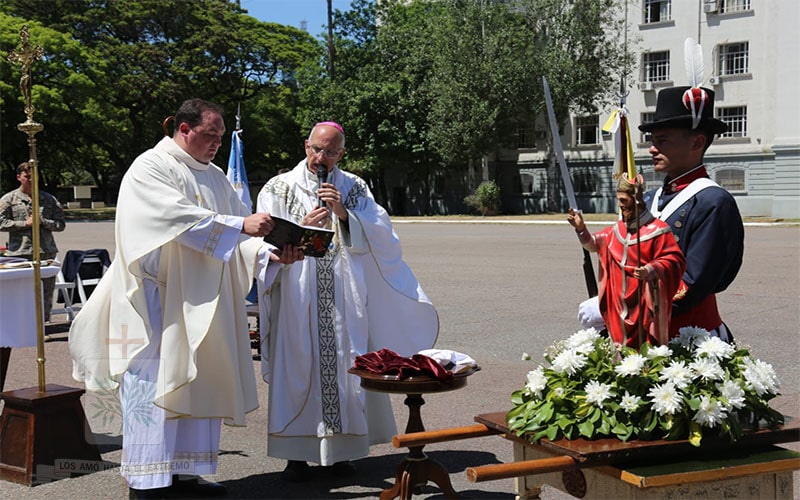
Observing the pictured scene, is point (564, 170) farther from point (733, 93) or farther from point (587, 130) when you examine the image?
point (587, 130)

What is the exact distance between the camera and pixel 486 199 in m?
45.2

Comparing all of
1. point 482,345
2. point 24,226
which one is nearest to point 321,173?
point 482,345

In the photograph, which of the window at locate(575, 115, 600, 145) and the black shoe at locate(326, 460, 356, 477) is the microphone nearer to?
the black shoe at locate(326, 460, 356, 477)

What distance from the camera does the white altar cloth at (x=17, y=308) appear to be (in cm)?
731

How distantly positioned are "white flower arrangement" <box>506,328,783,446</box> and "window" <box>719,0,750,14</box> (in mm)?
40617

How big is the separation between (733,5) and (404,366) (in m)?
40.6

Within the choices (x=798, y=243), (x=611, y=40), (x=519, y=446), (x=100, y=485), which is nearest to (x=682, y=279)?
(x=519, y=446)

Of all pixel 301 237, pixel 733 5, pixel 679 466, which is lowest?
pixel 679 466

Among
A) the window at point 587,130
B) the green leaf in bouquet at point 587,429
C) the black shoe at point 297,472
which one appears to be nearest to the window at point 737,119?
the window at point 587,130

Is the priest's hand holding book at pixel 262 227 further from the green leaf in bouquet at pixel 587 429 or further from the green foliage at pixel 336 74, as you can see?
the green foliage at pixel 336 74

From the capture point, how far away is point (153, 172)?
518 centimetres

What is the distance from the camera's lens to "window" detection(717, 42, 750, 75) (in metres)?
41.0

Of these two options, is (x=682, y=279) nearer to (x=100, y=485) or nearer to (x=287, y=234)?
(x=287, y=234)

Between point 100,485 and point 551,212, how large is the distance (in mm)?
43397
